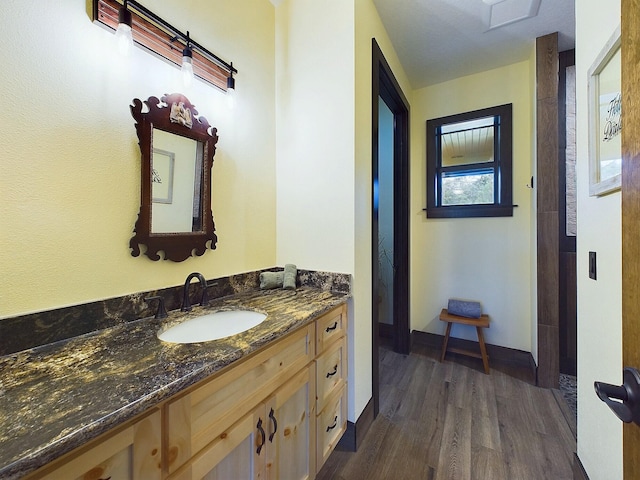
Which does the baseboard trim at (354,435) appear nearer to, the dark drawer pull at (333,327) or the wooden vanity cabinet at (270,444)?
the wooden vanity cabinet at (270,444)

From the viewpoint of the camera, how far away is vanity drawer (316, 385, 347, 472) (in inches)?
50.6

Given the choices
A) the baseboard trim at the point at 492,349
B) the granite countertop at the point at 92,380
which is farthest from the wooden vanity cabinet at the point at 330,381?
the baseboard trim at the point at 492,349

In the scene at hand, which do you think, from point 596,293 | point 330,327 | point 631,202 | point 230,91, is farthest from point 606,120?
point 230,91

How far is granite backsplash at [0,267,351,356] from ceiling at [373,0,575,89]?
2153 mm

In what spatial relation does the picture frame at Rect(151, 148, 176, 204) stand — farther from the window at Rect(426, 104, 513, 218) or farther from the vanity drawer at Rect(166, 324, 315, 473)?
the window at Rect(426, 104, 513, 218)

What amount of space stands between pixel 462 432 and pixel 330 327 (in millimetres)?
1138

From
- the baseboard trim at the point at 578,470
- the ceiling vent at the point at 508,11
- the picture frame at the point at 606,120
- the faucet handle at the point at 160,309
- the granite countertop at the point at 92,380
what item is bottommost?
the baseboard trim at the point at 578,470

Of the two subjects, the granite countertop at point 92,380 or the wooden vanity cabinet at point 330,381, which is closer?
the granite countertop at point 92,380

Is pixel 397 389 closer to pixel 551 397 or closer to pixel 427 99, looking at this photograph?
pixel 551 397

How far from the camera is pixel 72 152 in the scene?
3.03 ft

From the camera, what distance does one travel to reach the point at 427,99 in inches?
111

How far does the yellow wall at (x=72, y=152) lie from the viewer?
2.66 ft

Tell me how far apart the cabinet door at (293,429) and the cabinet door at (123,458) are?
1.35ft

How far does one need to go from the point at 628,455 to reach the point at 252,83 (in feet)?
6.66
